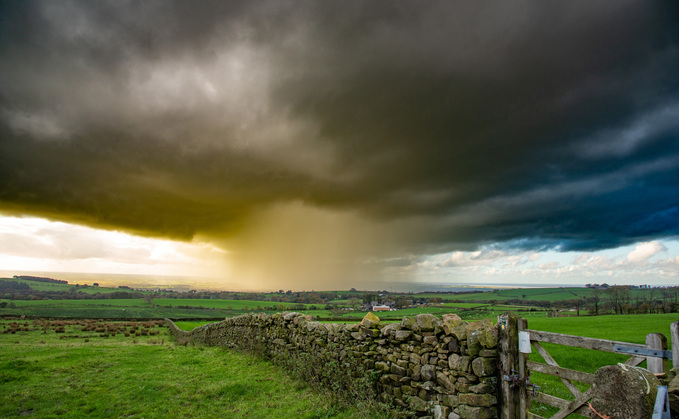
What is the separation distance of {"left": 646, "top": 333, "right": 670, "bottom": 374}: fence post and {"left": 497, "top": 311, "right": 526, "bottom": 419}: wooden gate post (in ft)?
6.42

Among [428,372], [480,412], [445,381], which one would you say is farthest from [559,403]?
[428,372]

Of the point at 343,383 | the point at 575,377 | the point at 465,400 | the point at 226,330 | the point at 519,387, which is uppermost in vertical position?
the point at 575,377

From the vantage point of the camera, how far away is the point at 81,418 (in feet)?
27.2

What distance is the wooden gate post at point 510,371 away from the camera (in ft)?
18.9

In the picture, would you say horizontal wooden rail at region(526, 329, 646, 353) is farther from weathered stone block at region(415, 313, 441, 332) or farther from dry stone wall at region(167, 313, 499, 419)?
weathered stone block at region(415, 313, 441, 332)

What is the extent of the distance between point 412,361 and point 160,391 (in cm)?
911

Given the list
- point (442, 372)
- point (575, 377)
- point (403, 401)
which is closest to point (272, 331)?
point (403, 401)

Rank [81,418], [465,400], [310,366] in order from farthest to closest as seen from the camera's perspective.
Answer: [310,366]
[81,418]
[465,400]

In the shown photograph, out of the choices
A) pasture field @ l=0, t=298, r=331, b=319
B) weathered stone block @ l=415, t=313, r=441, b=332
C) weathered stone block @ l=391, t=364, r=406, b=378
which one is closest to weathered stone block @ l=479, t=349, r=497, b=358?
weathered stone block @ l=415, t=313, r=441, b=332

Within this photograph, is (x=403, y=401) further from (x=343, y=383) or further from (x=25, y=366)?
(x=25, y=366)

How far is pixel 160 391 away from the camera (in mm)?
10594

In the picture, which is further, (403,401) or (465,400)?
(403,401)

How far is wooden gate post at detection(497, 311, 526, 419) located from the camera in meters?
5.75

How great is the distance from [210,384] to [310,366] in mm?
3956
